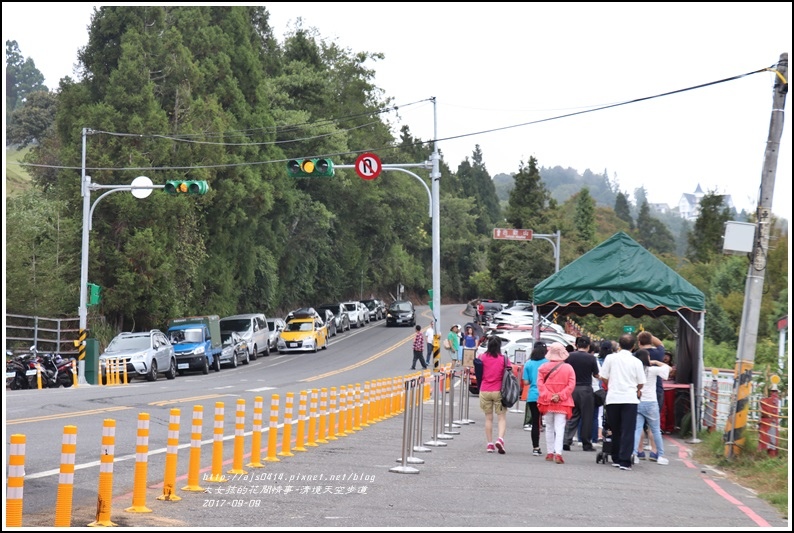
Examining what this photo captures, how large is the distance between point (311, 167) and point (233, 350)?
18566mm

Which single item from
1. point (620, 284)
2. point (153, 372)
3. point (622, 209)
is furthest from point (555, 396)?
point (622, 209)

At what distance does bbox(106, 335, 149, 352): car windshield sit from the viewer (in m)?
34.8

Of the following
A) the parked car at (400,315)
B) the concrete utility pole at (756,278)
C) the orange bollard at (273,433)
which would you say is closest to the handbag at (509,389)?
the concrete utility pole at (756,278)

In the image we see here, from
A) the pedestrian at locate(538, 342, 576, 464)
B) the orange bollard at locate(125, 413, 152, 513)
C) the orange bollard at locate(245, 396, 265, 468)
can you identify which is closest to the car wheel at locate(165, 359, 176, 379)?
the pedestrian at locate(538, 342, 576, 464)

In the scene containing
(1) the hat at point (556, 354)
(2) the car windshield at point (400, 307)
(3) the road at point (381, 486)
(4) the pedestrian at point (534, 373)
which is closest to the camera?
(3) the road at point (381, 486)

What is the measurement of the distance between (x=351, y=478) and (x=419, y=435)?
3.86 meters

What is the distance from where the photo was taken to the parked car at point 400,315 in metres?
67.4

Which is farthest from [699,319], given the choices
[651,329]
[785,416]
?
[651,329]

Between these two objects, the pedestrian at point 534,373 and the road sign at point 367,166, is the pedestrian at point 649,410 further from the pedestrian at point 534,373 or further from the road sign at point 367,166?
the road sign at point 367,166

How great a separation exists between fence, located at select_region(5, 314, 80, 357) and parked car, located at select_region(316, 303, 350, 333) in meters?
23.2

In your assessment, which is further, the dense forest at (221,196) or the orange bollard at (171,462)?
the dense forest at (221,196)

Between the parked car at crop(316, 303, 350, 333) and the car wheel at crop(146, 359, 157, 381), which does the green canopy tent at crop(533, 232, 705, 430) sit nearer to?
the car wheel at crop(146, 359, 157, 381)

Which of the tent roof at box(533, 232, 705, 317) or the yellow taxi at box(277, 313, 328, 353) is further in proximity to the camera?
the yellow taxi at box(277, 313, 328, 353)

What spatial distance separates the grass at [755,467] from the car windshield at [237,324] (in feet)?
96.7
